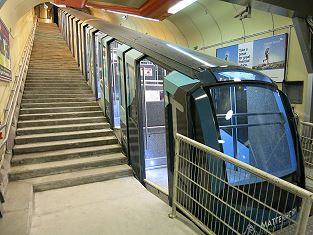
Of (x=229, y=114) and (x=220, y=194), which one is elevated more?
(x=229, y=114)

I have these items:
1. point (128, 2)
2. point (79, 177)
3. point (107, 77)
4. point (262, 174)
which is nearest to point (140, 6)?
point (128, 2)

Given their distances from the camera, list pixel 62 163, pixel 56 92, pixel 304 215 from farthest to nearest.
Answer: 1. pixel 56 92
2. pixel 62 163
3. pixel 304 215

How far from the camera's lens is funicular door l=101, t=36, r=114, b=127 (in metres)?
4.61

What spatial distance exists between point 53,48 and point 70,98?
15.7 feet

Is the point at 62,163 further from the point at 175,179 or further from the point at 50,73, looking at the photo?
the point at 50,73

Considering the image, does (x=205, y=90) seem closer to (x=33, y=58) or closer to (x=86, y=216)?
(x=86, y=216)

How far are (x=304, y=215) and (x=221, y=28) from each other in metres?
6.01

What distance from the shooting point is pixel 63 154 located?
3.83 m

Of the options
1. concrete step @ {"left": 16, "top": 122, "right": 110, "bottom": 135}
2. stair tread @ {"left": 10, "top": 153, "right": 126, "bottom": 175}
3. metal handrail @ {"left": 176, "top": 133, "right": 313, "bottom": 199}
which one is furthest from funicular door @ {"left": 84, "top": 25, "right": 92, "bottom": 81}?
metal handrail @ {"left": 176, "top": 133, "right": 313, "bottom": 199}

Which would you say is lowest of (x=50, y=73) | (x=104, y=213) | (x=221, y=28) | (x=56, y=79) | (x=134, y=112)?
(x=104, y=213)

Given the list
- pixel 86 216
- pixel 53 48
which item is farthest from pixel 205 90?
pixel 53 48

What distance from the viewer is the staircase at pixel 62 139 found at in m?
3.50

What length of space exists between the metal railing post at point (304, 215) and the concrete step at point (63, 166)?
9.51 ft

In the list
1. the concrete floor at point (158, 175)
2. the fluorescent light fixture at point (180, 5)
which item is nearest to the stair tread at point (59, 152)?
the concrete floor at point (158, 175)
